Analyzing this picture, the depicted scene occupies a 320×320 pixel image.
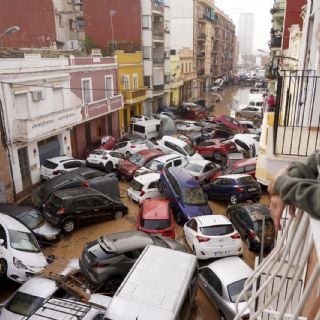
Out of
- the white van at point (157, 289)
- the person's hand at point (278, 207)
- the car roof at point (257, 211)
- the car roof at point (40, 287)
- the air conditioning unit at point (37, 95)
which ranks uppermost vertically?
the person's hand at point (278, 207)

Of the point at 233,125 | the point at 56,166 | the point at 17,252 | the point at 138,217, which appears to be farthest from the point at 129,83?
the point at 17,252

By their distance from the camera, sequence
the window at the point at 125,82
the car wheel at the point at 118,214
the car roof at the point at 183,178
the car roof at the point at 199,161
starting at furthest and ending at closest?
1. the window at the point at 125,82
2. the car roof at the point at 199,161
3. the car roof at the point at 183,178
4. the car wheel at the point at 118,214

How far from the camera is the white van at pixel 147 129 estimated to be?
2698 centimetres

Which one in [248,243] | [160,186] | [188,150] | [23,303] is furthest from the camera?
[188,150]

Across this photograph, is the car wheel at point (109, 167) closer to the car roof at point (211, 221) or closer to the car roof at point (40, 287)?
the car roof at point (211, 221)

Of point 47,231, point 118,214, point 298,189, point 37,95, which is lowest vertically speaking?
point 118,214

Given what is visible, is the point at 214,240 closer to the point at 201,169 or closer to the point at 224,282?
the point at 224,282

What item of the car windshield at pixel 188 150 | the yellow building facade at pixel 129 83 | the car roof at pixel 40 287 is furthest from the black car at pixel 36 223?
the yellow building facade at pixel 129 83

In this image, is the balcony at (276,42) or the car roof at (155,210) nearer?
the car roof at (155,210)

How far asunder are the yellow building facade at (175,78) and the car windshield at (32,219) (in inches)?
1221

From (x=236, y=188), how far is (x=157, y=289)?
8.73 metres

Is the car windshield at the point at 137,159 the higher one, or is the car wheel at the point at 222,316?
the car windshield at the point at 137,159

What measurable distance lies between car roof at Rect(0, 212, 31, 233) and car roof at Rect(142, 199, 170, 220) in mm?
3922

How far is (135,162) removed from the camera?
63.1 ft
